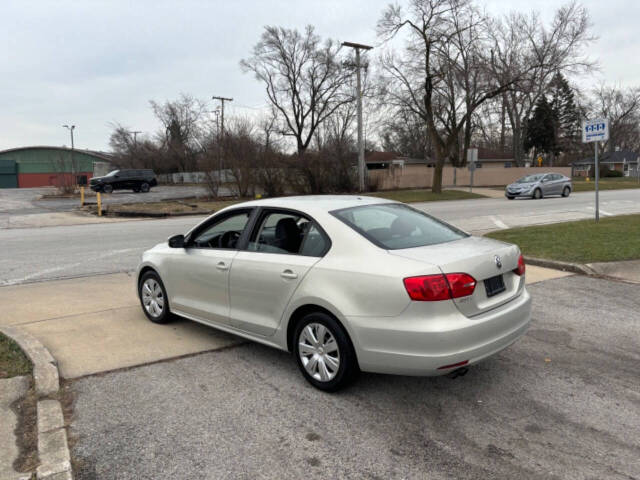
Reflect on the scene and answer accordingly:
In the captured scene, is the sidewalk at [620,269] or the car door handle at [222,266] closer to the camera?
A: the car door handle at [222,266]

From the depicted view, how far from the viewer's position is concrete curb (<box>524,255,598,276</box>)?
26.6 feet

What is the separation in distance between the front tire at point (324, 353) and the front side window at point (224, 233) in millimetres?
1254

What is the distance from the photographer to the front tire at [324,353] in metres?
3.79

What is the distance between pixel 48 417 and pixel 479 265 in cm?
323

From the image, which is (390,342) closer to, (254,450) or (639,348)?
(254,450)

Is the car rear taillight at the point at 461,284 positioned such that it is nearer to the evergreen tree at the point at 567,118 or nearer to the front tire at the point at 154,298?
the front tire at the point at 154,298

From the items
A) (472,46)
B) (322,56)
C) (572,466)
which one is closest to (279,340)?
(572,466)

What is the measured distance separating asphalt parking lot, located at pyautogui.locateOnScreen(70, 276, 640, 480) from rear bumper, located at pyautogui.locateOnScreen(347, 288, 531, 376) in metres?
0.39

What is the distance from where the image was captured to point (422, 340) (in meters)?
3.45

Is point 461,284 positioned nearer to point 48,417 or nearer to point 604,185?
point 48,417

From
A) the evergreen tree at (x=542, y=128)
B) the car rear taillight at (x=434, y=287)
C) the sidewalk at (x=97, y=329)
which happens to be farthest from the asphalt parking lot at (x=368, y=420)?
the evergreen tree at (x=542, y=128)

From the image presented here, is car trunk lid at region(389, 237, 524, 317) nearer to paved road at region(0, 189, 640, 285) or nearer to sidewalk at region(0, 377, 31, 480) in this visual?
sidewalk at region(0, 377, 31, 480)

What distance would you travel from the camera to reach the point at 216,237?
5.31 meters

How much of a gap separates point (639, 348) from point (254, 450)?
149 inches
